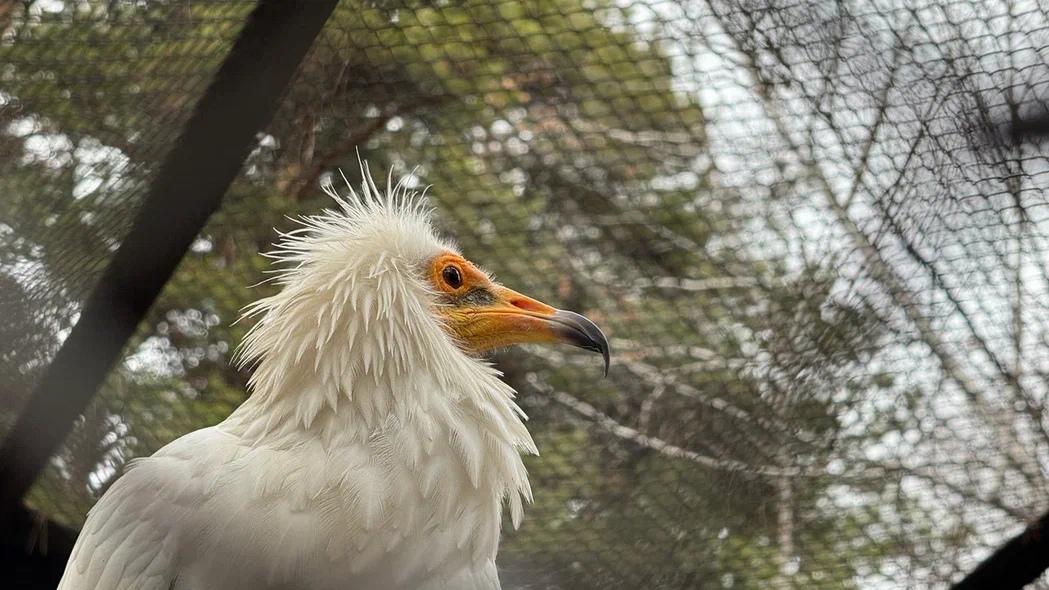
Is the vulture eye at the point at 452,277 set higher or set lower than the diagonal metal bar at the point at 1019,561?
higher

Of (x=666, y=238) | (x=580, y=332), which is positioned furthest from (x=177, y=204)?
(x=666, y=238)

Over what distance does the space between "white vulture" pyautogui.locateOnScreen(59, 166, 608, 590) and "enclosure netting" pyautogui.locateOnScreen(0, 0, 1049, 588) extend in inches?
19.1

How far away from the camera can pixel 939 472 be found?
10.8 ft

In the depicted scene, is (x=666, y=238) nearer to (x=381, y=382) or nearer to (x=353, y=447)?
(x=381, y=382)

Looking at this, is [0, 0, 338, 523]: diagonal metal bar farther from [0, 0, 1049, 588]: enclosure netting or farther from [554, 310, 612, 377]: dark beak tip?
[554, 310, 612, 377]: dark beak tip

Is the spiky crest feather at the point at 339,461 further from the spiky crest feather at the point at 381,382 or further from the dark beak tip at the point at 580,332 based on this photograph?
the dark beak tip at the point at 580,332

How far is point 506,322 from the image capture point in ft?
7.81

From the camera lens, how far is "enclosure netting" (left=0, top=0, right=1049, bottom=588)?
249 centimetres

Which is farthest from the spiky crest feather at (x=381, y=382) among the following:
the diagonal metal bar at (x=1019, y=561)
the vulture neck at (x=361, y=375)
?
the diagonal metal bar at (x=1019, y=561)

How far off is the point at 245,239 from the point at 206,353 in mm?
459

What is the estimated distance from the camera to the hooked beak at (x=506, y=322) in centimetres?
230

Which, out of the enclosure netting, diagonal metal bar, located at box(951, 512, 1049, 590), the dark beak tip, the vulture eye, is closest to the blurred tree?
the enclosure netting

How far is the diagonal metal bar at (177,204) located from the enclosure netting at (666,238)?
6 centimetres

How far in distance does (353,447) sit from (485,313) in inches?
21.4
